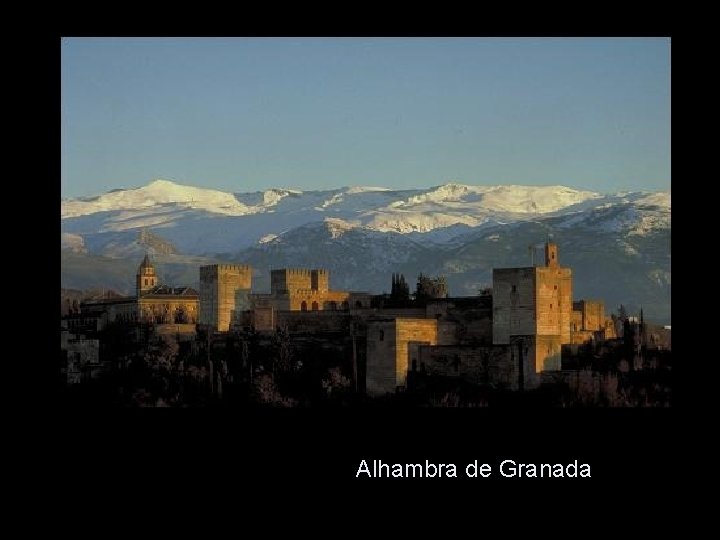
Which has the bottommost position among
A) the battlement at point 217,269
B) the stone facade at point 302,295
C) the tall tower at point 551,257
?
the stone facade at point 302,295

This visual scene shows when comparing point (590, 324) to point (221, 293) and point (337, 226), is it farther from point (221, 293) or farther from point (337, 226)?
point (337, 226)

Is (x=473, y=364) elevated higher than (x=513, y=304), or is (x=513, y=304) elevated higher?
(x=513, y=304)

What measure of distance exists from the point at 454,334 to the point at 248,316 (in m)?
8.28

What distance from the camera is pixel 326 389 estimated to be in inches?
1380

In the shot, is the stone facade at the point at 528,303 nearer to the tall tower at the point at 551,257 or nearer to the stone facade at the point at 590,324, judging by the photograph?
the tall tower at the point at 551,257

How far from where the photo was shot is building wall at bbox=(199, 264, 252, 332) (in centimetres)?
4362

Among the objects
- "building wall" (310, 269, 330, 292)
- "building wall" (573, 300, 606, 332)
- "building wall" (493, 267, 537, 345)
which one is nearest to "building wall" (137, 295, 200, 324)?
"building wall" (310, 269, 330, 292)

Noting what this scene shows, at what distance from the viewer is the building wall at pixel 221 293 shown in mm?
43625

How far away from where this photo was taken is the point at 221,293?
Answer: 44.0 metres

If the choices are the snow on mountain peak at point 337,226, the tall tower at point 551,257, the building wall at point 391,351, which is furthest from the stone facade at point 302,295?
the snow on mountain peak at point 337,226

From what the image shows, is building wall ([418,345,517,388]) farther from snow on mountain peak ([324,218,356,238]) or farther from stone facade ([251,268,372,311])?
snow on mountain peak ([324,218,356,238])

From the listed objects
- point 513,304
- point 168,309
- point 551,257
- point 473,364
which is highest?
point 551,257

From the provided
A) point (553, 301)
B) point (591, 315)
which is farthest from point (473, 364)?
point (591, 315)
